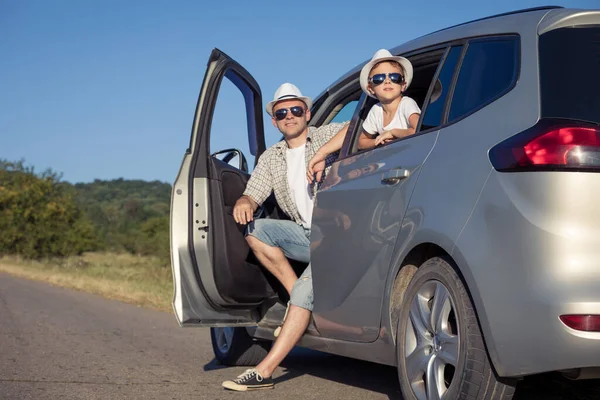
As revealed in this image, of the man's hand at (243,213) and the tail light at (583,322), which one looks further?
the man's hand at (243,213)

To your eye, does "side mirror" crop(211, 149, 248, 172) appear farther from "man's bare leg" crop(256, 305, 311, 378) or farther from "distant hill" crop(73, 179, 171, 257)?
"distant hill" crop(73, 179, 171, 257)

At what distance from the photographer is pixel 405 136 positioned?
4.70 metres

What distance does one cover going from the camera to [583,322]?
3.32 metres

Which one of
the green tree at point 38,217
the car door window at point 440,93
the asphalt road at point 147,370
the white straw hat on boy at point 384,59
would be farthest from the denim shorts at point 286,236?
the green tree at point 38,217

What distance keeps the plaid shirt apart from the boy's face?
110 cm

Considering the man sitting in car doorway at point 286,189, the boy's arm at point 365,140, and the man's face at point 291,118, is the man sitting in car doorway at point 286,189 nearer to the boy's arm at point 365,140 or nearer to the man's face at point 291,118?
the man's face at point 291,118

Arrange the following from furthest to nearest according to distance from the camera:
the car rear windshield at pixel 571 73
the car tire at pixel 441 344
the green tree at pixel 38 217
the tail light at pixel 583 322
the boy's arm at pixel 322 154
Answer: the green tree at pixel 38 217 → the boy's arm at pixel 322 154 → the car tire at pixel 441 344 → the car rear windshield at pixel 571 73 → the tail light at pixel 583 322

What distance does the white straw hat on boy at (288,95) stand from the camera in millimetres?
6668

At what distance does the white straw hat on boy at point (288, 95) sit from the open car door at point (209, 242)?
0.35m

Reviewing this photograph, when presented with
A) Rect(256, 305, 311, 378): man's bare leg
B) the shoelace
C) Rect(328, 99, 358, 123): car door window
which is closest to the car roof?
Rect(328, 99, 358, 123): car door window

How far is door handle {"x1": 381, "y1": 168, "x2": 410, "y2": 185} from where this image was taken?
4457 millimetres

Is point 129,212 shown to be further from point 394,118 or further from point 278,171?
point 394,118

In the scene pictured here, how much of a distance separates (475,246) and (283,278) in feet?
8.68

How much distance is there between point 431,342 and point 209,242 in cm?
246
